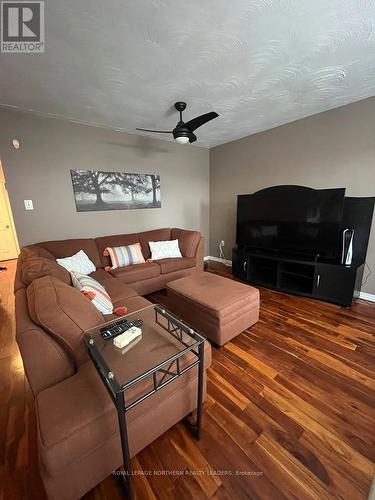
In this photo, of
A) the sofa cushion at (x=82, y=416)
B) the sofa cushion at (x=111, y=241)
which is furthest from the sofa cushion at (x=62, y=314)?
the sofa cushion at (x=111, y=241)

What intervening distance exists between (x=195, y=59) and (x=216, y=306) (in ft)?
6.65

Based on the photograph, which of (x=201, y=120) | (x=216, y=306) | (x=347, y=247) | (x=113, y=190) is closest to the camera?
(x=216, y=306)

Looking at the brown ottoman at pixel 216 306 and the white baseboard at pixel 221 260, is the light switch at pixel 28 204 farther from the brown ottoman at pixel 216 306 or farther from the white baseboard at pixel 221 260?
the white baseboard at pixel 221 260

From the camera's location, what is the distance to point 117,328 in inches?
47.4

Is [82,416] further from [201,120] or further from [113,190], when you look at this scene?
[113,190]

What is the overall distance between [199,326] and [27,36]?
2560 millimetres

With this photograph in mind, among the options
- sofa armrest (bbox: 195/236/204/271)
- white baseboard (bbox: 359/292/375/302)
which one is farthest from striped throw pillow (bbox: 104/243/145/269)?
white baseboard (bbox: 359/292/375/302)

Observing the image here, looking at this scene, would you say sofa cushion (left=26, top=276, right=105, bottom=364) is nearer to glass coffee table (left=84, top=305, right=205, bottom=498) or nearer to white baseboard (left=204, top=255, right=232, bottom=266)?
glass coffee table (left=84, top=305, right=205, bottom=498)

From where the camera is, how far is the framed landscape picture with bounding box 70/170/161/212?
2947mm

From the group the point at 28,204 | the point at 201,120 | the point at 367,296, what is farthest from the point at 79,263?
the point at 367,296

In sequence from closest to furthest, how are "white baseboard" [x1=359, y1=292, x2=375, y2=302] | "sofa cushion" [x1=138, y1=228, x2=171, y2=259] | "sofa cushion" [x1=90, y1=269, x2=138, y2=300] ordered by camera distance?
"sofa cushion" [x1=90, y1=269, x2=138, y2=300] → "white baseboard" [x1=359, y1=292, x2=375, y2=302] → "sofa cushion" [x1=138, y1=228, x2=171, y2=259]

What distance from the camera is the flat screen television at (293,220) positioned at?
2508 mm

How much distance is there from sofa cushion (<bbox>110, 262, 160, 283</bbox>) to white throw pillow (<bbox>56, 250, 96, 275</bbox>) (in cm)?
28

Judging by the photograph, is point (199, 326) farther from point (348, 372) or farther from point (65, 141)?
point (65, 141)
